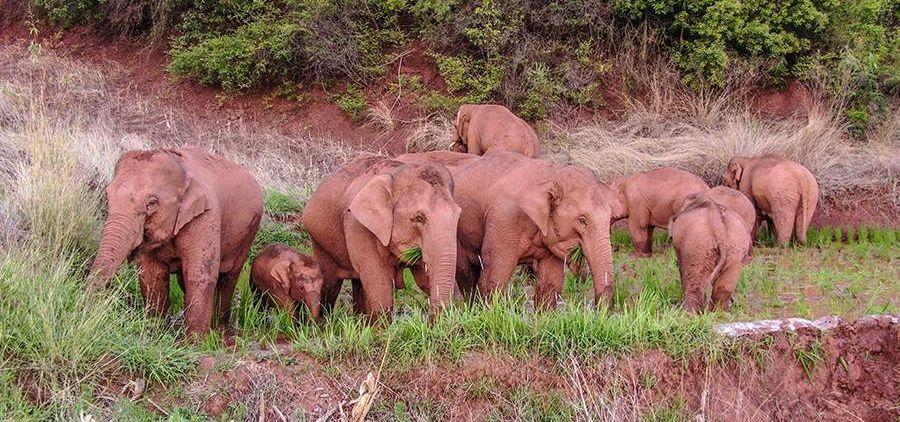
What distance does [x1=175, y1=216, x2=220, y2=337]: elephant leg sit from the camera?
8477 mm

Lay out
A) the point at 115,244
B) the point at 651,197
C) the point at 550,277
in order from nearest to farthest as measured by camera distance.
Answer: the point at 115,244
the point at 550,277
the point at 651,197

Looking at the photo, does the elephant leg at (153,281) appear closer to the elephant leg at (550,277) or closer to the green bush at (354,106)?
the elephant leg at (550,277)

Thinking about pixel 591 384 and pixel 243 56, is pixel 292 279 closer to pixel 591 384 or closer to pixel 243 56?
pixel 591 384

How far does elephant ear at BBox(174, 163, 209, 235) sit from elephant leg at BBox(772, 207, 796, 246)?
8434mm

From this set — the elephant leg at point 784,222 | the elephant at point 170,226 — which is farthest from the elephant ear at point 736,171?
the elephant at point 170,226

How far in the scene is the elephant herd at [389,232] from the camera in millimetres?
8156

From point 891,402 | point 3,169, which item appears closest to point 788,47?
point 891,402

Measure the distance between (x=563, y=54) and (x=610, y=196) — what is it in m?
13.6

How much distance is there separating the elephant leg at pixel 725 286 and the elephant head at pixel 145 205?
4.75 m

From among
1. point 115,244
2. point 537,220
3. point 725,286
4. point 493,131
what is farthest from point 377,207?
point 493,131

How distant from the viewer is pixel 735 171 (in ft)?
49.3

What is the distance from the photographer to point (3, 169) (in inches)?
451

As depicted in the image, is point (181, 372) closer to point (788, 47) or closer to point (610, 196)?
point (610, 196)

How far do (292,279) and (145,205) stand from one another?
1.59 m
